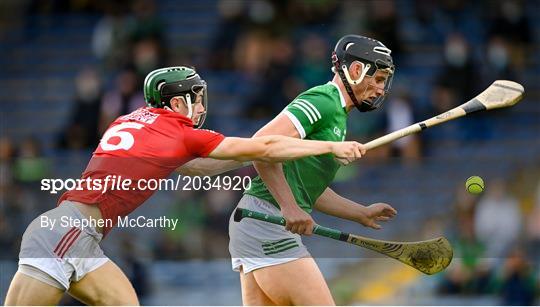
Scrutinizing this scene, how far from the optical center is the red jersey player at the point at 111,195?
21.3 feet

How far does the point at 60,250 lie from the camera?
6.54m

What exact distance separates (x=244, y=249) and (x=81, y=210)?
0.81 metres

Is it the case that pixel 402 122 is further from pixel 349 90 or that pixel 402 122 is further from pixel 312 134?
pixel 312 134

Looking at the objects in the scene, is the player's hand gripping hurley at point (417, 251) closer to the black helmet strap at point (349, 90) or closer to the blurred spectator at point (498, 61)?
the black helmet strap at point (349, 90)

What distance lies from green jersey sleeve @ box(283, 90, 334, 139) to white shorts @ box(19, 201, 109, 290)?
1.08 meters

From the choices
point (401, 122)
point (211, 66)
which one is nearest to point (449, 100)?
point (401, 122)

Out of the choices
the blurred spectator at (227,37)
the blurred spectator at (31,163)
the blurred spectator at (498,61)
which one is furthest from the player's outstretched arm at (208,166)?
the blurred spectator at (227,37)

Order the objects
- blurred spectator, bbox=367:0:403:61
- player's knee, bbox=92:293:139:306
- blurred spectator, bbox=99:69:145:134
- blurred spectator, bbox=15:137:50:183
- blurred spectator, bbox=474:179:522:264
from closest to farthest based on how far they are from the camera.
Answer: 1. player's knee, bbox=92:293:139:306
2. blurred spectator, bbox=474:179:522:264
3. blurred spectator, bbox=15:137:50:183
4. blurred spectator, bbox=99:69:145:134
5. blurred spectator, bbox=367:0:403:61

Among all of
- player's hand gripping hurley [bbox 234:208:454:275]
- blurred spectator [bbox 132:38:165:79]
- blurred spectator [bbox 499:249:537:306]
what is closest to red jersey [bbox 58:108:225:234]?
player's hand gripping hurley [bbox 234:208:454:275]

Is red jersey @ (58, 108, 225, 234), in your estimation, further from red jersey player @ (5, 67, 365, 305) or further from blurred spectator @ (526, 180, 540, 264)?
blurred spectator @ (526, 180, 540, 264)

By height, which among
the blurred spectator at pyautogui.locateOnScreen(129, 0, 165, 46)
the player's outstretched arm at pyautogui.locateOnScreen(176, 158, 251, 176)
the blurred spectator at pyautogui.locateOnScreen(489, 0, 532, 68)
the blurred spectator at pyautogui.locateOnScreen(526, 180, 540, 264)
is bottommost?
the blurred spectator at pyautogui.locateOnScreen(526, 180, 540, 264)

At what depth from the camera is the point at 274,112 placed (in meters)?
11.6

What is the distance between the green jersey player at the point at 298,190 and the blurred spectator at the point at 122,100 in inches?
169

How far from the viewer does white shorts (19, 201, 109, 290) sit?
648 centimetres
